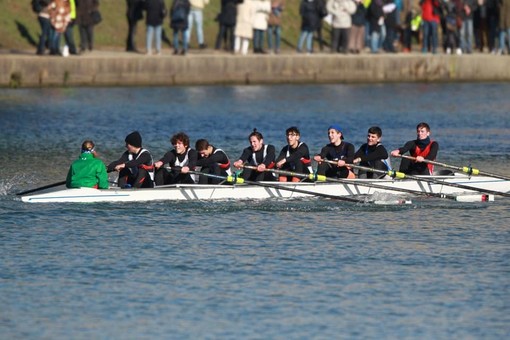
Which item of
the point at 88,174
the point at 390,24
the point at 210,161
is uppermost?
the point at 390,24

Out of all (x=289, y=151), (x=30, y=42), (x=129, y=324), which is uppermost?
(x=30, y=42)

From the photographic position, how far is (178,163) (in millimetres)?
28562

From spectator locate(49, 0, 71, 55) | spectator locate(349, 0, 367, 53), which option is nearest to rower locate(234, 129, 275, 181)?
spectator locate(49, 0, 71, 55)

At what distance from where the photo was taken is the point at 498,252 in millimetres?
23938

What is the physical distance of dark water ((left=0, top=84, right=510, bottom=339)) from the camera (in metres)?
19.6

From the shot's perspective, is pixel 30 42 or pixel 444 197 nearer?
pixel 444 197

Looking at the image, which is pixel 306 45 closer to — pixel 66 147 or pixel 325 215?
pixel 66 147

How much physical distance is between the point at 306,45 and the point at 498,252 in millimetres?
31087

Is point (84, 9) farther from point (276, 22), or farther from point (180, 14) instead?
point (276, 22)

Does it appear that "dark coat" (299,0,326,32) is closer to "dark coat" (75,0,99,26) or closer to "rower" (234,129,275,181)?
"dark coat" (75,0,99,26)

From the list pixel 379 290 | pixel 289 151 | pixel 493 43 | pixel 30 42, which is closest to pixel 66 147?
pixel 289 151

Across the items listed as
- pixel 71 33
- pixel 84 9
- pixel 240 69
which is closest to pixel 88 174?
pixel 71 33

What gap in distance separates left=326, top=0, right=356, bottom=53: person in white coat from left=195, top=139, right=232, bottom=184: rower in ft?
72.1

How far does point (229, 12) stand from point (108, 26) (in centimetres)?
526
